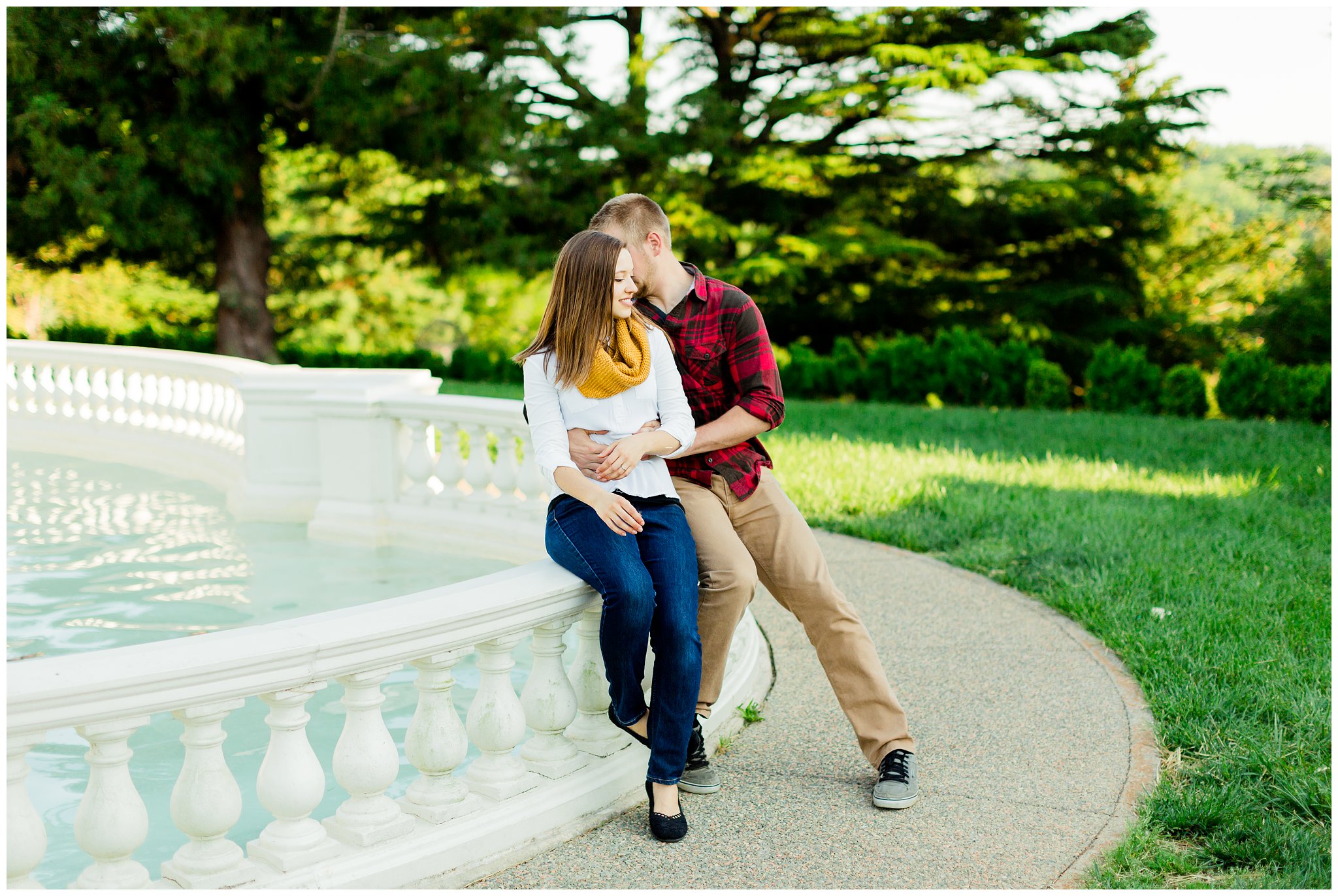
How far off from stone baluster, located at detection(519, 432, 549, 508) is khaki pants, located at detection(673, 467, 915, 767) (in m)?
3.16

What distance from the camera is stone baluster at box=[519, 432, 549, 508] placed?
6.64m

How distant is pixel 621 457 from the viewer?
3168 millimetres

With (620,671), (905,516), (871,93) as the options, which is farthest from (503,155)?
(620,671)

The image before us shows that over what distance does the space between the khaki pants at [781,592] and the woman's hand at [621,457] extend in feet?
1.19

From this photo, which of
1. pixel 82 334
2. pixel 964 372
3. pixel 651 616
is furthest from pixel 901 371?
pixel 82 334

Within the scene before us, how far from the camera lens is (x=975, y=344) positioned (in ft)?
54.1

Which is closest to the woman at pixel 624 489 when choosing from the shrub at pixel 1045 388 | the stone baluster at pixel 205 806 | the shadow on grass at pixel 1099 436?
the stone baluster at pixel 205 806

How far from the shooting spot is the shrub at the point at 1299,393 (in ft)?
44.7

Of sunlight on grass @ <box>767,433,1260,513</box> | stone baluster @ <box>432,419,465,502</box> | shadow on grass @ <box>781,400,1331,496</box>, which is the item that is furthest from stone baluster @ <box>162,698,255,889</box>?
shadow on grass @ <box>781,400,1331,496</box>

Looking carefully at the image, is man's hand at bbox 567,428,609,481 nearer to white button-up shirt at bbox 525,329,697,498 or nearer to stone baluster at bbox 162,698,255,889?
white button-up shirt at bbox 525,329,697,498

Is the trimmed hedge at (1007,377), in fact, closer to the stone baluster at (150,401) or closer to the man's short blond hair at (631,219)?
the stone baluster at (150,401)

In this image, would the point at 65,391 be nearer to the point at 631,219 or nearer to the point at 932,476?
the point at 932,476

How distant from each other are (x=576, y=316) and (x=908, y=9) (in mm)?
20702

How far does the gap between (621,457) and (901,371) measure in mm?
13877
